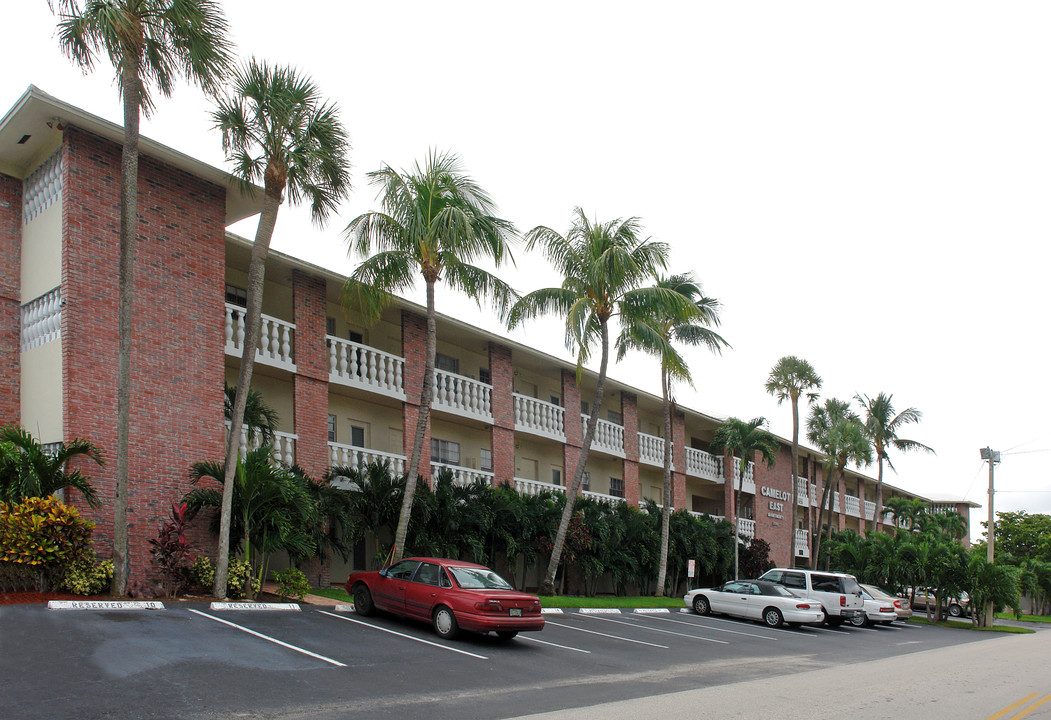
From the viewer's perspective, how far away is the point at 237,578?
1720cm

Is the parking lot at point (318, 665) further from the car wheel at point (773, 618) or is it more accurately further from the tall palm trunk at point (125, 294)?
the car wheel at point (773, 618)

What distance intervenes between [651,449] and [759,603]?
11.6 m

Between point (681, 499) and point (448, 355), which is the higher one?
point (448, 355)

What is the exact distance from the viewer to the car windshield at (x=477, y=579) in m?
16.0

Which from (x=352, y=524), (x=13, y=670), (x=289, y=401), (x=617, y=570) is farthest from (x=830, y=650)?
(x=13, y=670)

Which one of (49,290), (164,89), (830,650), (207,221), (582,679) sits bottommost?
(830,650)

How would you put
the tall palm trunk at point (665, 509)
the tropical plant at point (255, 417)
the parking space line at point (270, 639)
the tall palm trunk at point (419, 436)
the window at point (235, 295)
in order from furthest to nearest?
the tall palm trunk at point (665, 509), the window at point (235, 295), the tall palm trunk at point (419, 436), the tropical plant at point (255, 417), the parking space line at point (270, 639)

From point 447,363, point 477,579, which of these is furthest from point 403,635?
point 447,363

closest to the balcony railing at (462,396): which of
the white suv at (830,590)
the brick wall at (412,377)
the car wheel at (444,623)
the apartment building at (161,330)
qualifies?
the apartment building at (161,330)

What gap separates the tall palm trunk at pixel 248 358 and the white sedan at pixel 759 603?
53.6ft

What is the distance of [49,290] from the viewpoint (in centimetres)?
1775

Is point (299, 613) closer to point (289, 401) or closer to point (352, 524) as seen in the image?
point (352, 524)

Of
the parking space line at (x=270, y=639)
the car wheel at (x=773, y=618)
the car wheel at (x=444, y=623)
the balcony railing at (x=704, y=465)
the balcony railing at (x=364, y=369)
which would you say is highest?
the balcony railing at (x=364, y=369)

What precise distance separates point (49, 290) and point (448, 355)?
14419mm
